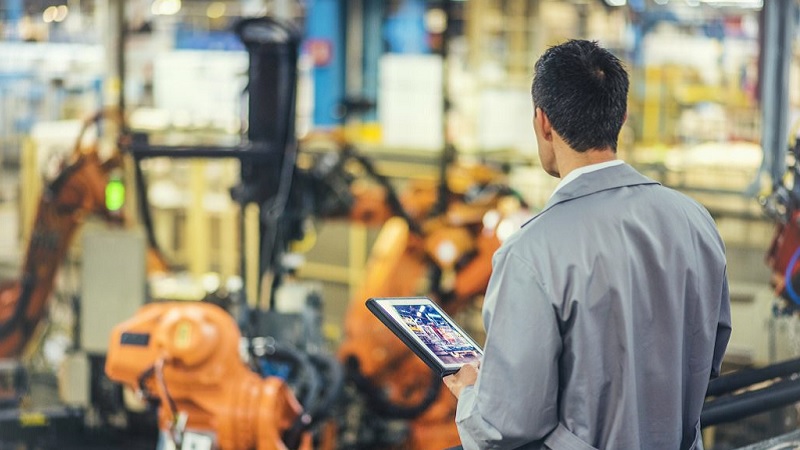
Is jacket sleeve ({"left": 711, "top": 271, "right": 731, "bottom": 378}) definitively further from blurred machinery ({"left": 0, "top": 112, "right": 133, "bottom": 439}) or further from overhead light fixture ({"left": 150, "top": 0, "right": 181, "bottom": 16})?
overhead light fixture ({"left": 150, "top": 0, "right": 181, "bottom": 16})

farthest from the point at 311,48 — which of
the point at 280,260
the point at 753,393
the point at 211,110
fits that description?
the point at 753,393

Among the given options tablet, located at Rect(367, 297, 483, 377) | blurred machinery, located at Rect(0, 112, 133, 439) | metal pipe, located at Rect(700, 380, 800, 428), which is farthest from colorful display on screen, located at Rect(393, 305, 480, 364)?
blurred machinery, located at Rect(0, 112, 133, 439)

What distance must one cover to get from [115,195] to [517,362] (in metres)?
5.65

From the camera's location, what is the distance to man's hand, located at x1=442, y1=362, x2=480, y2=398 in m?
2.10

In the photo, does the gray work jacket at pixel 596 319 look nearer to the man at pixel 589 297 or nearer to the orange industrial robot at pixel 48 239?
the man at pixel 589 297

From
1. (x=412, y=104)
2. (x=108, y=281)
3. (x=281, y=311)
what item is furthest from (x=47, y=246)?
(x=412, y=104)

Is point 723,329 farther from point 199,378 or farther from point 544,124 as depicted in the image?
point 199,378

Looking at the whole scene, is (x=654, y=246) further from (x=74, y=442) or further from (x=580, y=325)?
(x=74, y=442)

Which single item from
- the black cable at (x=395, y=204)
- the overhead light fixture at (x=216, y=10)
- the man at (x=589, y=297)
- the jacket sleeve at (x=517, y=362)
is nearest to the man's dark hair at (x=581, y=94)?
the man at (x=589, y=297)

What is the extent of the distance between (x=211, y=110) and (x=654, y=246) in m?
7.61

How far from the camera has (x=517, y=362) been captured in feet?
6.40

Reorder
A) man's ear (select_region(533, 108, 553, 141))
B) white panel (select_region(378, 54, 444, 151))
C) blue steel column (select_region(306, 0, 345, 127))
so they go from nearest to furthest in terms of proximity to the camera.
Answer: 1. man's ear (select_region(533, 108, 553, 141))
2. white panel (select_region(378, 54, 444, 151))
3. blue steel column (select_region(306, 0, 345, 127))

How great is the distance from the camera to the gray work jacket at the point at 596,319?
196cm

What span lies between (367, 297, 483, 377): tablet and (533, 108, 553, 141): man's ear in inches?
14.7
